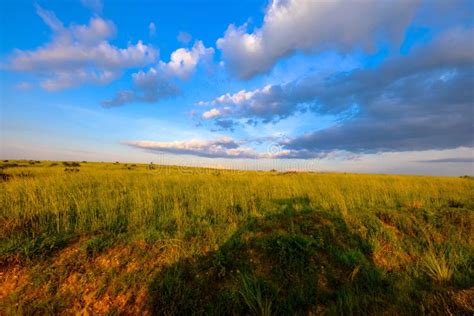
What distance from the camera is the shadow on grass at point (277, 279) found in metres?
3.30

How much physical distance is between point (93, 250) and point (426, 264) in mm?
6170

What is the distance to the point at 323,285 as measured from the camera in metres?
3.80

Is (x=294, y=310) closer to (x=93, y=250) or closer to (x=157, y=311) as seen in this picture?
(x=157, y=311)

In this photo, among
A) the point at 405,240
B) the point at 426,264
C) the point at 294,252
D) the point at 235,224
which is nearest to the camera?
the point at 426,264

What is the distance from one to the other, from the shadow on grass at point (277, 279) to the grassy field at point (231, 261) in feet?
0.06

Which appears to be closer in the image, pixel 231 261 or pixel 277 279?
pixel 277 279

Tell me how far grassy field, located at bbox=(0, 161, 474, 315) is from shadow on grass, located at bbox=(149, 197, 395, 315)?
2cm

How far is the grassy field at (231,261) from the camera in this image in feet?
11.0

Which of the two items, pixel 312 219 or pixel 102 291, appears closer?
pixel 102 291

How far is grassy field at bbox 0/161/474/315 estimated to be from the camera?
3354 millimetres

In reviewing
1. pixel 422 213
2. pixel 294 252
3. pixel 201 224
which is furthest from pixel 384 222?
pixel 201 224

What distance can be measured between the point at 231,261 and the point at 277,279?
870 millimetres

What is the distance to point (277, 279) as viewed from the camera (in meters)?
3.87

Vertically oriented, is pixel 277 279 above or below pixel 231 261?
below
